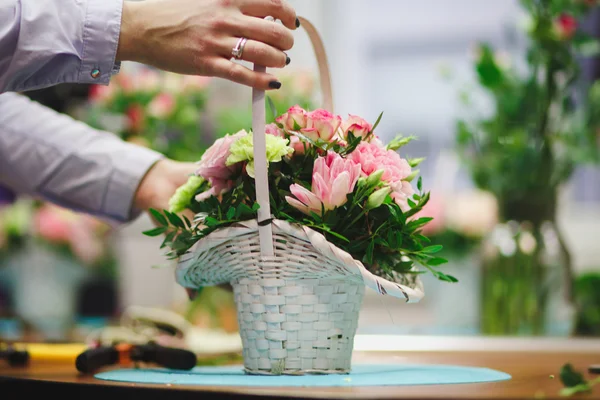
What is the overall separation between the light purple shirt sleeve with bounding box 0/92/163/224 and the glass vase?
2.71 ft

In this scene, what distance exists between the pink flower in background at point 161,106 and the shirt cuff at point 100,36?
1047 mm

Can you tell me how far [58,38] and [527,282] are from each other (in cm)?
113

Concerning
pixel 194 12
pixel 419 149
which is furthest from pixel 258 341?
pixel 419 149

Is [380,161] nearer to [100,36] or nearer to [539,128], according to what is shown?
[100,36]

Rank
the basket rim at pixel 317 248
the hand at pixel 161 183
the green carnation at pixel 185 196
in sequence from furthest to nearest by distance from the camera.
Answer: the hand at pixel 161 183 → the green carnation at pixel 185 196 → the basket rim at pixel 317 248

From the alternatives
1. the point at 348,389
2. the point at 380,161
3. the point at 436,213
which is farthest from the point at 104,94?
the point at 348,389

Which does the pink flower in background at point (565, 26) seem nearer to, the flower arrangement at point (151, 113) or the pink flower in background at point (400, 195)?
the flower arrangement at point (151, 113)

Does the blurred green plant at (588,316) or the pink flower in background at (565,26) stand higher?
the pink flower in background at (565,26)

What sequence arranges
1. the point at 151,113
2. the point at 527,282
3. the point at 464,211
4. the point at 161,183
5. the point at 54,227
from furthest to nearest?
1. the point at 54,227
2. the point at 464,211
3. the point at 151,113
4. the point at 527,282
5. the point at 161,183

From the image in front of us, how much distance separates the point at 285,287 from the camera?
0.73 m

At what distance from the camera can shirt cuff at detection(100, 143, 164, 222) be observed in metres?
1.07

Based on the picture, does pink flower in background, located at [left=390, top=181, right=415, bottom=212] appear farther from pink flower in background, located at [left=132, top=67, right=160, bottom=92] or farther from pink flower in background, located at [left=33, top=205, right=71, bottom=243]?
pink flower in background, located at [left=33, top=205, right=71, bottom=243]

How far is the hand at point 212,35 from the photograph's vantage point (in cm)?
72

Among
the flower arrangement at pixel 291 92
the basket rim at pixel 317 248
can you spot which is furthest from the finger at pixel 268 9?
the flower arrangement at pixel 291 92
